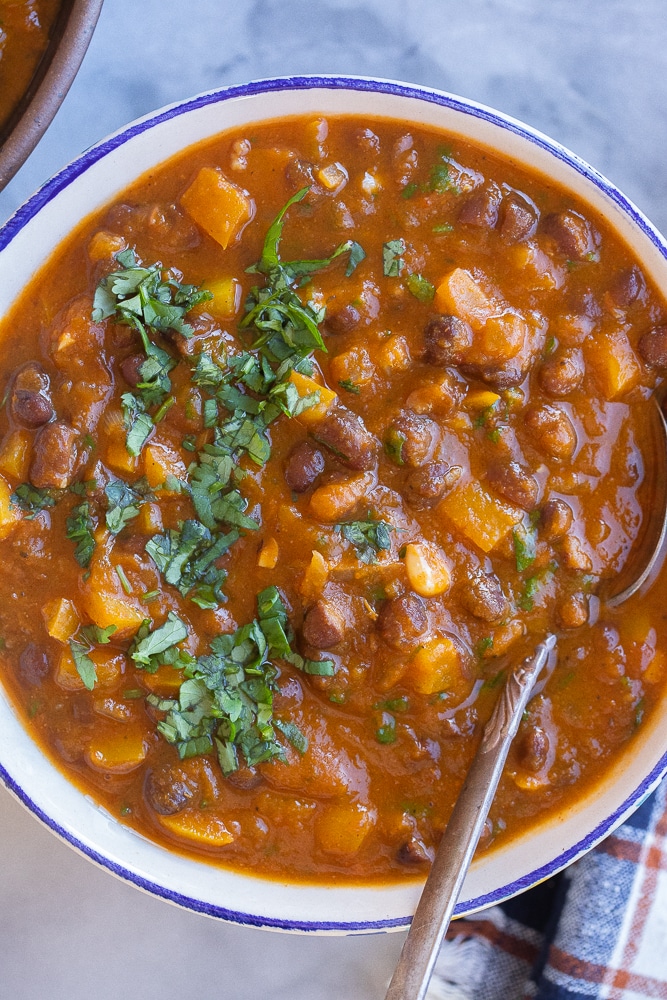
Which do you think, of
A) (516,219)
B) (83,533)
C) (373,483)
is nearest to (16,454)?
(83,533)

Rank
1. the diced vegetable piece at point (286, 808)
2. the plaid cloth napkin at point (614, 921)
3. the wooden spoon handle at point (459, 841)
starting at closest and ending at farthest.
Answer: the wooden spoon handle at point (459, 841) → the diced vegetable piece at point (286, 808) → the plaid cloth napkin at point (614, 921)

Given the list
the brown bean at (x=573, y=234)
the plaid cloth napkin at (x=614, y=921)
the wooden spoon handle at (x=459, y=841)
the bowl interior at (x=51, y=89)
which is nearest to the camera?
the bowl interior at (x=51, y=89)

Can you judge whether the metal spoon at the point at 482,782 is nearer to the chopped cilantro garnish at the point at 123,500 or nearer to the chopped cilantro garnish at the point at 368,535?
the chopped cilantro garnish at the point at 368,535

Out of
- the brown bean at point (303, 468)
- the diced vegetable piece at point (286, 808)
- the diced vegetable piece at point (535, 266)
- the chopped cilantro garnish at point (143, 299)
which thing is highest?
the diced vegetable piece at point (535, 266)

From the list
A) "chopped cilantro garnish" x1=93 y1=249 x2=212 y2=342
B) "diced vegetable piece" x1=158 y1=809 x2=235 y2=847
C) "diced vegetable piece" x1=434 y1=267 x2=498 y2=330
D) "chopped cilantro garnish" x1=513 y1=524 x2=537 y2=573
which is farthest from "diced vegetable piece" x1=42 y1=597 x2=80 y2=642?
"diced vegetable piece" x1=434 y1=267 x2=498 y2=330

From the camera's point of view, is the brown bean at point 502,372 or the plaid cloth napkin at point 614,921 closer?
the brown bean at point 502,372

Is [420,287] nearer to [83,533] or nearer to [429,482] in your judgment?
[429,482]

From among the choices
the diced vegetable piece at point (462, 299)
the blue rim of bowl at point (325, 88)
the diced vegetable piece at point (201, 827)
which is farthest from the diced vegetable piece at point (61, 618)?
the diced vegetable piece at point (462, 299)

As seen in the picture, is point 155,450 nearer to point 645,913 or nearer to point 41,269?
point 41,269
